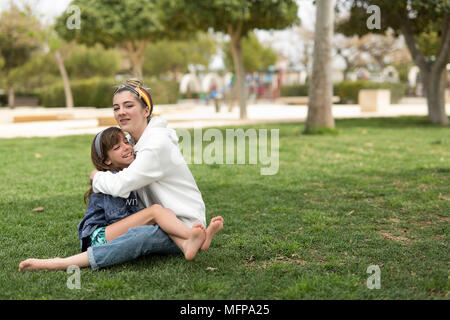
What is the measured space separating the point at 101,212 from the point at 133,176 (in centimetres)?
47

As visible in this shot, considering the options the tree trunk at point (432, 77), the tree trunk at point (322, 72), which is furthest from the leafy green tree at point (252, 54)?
the tree trunk at point (322, 72)

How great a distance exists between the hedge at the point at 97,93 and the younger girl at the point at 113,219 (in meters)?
25.5

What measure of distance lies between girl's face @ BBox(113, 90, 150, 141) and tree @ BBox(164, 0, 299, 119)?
1222 centimetres

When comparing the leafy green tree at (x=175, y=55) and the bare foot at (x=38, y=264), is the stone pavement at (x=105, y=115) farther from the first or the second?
the leafy green tree at (x=175, y=55)

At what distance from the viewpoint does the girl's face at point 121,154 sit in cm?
344

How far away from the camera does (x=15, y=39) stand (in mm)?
31781

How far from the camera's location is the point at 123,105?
11.5ft

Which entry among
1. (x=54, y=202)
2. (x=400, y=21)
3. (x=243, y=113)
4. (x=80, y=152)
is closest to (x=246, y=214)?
(x=54, y=202)

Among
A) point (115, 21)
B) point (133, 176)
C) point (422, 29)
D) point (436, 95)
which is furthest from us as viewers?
point (115, 21)

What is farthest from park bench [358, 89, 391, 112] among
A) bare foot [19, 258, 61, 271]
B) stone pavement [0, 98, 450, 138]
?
bare foot [19, 258, 61, 271]

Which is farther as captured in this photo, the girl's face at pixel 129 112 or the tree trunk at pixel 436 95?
the tree trunk at pixel 436 95

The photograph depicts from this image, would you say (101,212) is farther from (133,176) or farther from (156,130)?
(156,130)

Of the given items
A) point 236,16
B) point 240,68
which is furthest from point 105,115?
point 236,16
